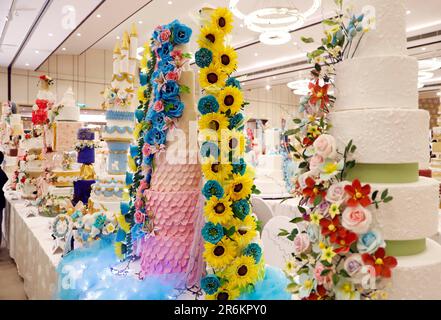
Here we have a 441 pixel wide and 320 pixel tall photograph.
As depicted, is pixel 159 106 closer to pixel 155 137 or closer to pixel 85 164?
pixel 155 137

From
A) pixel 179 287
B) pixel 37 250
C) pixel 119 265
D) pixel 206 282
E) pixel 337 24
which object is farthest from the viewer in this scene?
pixel 37 250

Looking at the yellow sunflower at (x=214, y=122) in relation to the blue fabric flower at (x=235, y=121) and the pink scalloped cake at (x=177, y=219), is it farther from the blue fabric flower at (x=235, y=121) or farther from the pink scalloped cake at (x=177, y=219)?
the pink scalloped cake at (x=177, y=219)

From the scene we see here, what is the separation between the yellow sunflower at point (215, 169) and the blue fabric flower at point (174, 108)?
0.30 m

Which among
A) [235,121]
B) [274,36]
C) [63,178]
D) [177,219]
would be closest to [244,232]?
[177,219]

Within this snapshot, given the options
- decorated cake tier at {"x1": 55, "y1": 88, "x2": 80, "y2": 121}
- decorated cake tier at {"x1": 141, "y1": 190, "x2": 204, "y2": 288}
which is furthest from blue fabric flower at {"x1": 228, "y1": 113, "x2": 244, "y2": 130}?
decorated cake tier at {"x1": 55, "y1": 88, "x2": 80, "y2": 121}

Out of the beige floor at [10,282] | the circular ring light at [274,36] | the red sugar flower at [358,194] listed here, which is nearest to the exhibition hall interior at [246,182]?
the red sugar flower at [358,194]

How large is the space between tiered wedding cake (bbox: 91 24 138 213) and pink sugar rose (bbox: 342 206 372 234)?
1883mm

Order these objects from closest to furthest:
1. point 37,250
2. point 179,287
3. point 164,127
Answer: point 179,287, point 164,127, point 37,250

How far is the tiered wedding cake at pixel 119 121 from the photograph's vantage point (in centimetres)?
263

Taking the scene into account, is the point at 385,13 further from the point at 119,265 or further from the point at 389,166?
the point at 119,265

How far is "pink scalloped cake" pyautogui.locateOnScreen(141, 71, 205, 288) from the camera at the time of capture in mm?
1566

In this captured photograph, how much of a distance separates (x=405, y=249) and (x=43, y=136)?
4008mm

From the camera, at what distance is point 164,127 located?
1628 millimetres
